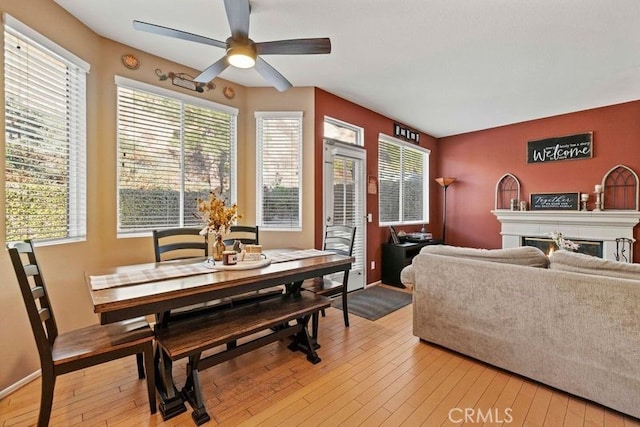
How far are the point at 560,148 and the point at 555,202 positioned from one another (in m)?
0.88

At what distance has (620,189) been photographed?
4148 millimetres

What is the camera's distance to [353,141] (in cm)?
435

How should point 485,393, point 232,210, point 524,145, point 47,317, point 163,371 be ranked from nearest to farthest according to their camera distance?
A: point 47,317 → point 163,371 → point 485,393 → point 232,210 → point 524,145

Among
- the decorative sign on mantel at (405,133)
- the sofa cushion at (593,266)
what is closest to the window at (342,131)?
the decorative sign on mantel at (405,133)

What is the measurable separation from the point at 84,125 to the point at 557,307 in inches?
155

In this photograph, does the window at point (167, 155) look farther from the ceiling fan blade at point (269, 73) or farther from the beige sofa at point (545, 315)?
the beige sofa at point (545, 315)

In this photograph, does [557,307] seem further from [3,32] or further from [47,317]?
[3,32]

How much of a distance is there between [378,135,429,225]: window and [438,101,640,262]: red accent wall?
0.59 metres

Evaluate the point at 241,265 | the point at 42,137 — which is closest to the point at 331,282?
the point at 241,265

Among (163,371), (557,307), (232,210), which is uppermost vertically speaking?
(232,210)

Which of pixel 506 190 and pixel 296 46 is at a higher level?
pixel 296 46

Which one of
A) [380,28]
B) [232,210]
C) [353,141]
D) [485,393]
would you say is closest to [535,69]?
[380,28]

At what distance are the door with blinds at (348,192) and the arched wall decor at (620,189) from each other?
3.63 meters

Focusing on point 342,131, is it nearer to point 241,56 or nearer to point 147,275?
point 241,56
